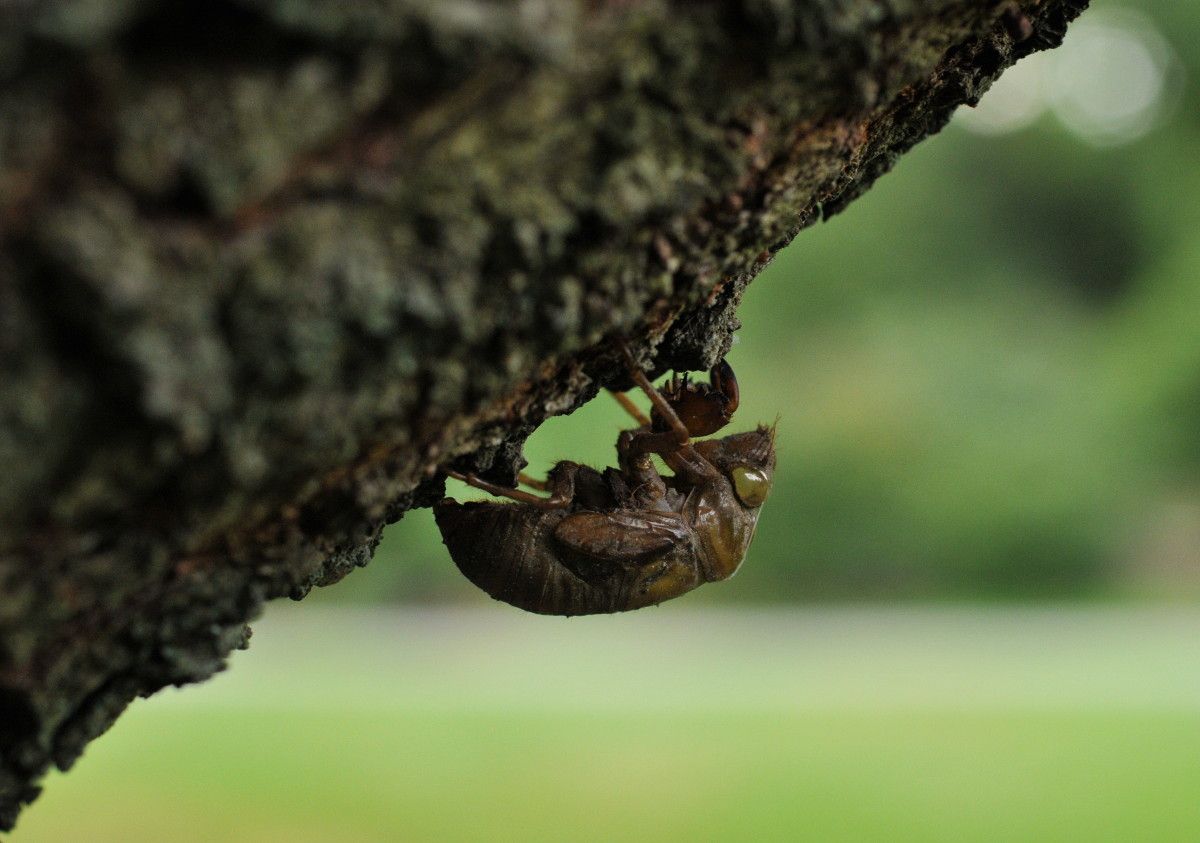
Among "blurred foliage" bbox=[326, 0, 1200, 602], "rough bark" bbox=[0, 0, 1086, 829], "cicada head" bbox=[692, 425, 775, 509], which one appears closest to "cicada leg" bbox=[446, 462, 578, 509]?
"cicada head" bbox=[692, 425, 775, 509]

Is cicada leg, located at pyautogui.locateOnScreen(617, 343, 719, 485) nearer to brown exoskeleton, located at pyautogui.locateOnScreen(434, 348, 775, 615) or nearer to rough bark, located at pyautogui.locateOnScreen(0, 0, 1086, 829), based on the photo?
brown exoskeleton, located at pyautogui.locateOnScreen(434, 348, 775, 615)

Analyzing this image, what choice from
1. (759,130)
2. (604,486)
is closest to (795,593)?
(604,486)

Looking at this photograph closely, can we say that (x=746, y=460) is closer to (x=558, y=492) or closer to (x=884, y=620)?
(x=558, y=492)

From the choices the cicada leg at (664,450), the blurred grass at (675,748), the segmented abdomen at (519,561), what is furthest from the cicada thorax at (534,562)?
the blurred grass at (675,748)

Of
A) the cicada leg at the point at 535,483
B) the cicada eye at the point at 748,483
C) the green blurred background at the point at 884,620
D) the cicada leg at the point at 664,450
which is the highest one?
the green blurred background at the point at 884,620

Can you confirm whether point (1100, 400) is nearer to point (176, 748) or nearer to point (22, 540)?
point (176, 748)

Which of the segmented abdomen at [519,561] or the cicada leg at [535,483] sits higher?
the cicada leg at [535,483]

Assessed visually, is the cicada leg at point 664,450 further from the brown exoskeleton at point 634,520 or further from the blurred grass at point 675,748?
the blurred grass at point 675,748
